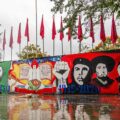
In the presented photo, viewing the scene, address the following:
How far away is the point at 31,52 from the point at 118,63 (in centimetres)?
3774

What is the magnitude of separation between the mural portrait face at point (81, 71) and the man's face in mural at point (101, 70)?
2.11ft

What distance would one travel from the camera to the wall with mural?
25484mm

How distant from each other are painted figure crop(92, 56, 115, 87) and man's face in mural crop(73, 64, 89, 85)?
75cm

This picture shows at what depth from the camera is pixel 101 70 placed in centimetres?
2581

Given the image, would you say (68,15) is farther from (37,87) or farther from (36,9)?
(36,9)

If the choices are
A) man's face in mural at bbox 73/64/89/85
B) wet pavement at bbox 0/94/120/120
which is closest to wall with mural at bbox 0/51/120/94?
man's face in mural at bbox 73/64/89/85

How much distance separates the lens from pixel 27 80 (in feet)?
101

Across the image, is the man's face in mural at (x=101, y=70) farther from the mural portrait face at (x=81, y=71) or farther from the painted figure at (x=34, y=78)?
the painted figure at (x=34, y=78)

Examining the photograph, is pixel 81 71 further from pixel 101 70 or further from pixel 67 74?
pixel 101 70

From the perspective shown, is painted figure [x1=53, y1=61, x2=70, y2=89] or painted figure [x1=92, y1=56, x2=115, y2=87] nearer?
painted figure [x1=92, y1=56, x2=115, y2=87]

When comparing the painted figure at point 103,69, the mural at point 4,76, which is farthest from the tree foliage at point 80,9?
the mural at point 4,76

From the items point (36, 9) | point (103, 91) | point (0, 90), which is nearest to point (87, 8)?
point (103, 91)

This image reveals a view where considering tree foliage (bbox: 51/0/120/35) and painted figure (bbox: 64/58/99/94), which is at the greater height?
tree foliage (bbox: 51/0/120/35)

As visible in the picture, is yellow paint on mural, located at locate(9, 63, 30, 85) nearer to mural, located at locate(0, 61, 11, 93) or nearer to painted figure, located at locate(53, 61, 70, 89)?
mural, located at locate(0, 61, 11, 93)
